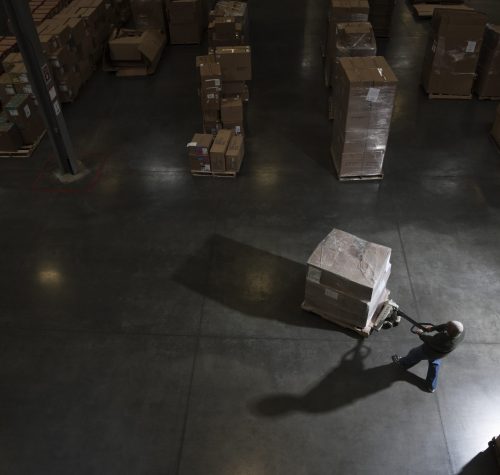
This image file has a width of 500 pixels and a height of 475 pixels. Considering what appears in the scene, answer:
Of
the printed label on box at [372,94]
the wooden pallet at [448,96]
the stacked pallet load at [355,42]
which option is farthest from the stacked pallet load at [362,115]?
the wooden pallet at [448,96]

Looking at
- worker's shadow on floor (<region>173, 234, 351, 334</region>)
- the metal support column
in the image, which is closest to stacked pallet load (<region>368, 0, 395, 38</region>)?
the metal support column

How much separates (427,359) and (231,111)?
562 centimetres

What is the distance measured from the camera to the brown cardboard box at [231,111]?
8.29 metres

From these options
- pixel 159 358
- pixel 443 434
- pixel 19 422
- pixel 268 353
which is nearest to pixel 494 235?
pixel 443 434

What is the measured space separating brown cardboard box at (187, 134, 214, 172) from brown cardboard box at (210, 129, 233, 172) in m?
0.09

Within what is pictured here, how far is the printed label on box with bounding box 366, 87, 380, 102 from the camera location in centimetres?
653

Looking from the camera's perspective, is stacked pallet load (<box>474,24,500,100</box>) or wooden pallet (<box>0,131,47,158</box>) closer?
wooden pallet (<box>0,131,47,158</box>)

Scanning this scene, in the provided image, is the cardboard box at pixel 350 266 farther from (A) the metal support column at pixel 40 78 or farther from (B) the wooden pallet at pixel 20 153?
(B) the wooden pallet at pixel 20 153

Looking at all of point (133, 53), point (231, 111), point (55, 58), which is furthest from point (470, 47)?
point (55, 58)

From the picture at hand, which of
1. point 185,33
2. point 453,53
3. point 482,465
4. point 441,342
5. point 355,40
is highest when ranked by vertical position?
point 355,40

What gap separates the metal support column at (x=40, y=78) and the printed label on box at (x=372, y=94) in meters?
4.98

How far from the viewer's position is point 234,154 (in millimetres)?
7648

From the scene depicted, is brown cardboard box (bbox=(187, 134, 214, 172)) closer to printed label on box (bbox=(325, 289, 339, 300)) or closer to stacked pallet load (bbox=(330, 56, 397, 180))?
stacked pallet load (bbox=(330, 56, 397, 180))

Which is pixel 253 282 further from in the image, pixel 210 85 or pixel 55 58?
pixel 55 58
